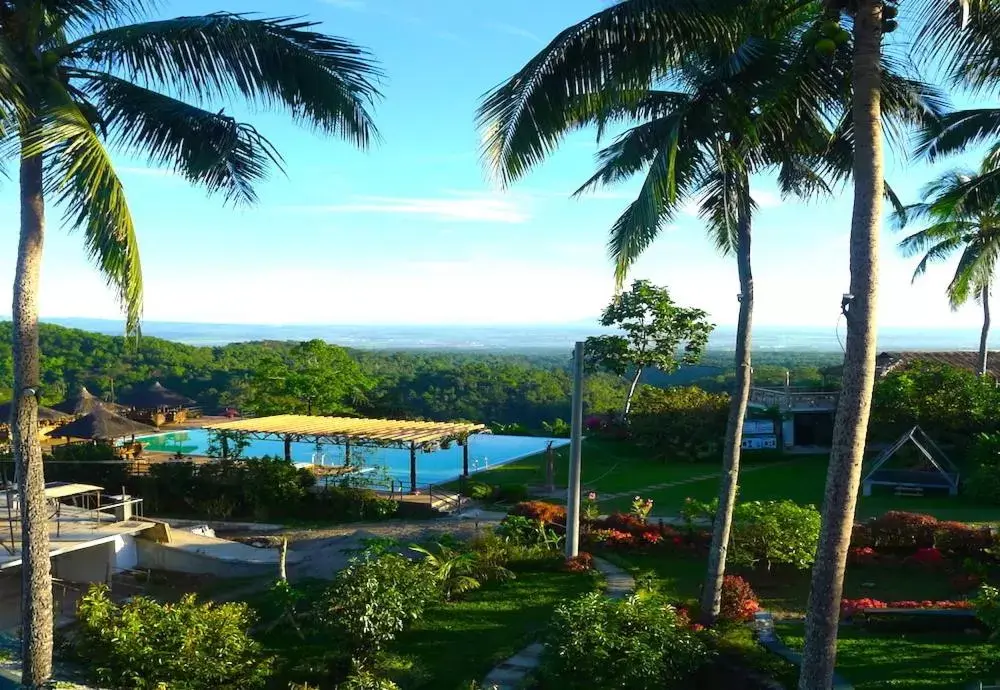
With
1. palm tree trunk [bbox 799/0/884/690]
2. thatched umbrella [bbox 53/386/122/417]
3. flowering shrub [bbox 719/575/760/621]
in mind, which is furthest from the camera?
thatched umbrella [bbox 53/386/122/417]

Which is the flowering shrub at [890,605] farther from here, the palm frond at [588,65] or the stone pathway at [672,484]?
the stone pathway at [672,484]

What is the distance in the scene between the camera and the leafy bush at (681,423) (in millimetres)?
21594

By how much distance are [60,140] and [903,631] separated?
8712 millimetres

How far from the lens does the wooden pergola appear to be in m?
17.0

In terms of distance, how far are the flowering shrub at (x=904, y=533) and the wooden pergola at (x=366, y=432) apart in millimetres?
8688

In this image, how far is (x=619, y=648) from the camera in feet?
21.6

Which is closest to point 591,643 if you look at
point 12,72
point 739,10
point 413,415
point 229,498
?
point 739,10

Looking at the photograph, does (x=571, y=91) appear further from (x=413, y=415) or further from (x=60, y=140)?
(x=413, y=415)

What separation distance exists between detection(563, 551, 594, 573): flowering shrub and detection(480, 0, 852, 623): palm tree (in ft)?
10.1

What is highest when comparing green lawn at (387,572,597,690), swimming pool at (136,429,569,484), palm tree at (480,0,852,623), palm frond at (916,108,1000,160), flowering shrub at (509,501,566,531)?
palm frond at (916,108,1000,160)

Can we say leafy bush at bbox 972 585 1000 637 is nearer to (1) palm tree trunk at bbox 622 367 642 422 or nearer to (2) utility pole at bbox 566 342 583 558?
(2) utility pole at bbox 566 342 583 558

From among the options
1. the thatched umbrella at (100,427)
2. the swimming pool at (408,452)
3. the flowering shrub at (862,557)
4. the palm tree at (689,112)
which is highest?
the palm tree at (689,112)

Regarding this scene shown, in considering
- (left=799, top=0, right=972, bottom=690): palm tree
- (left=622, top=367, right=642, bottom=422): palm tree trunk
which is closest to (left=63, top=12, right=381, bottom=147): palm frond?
(left=799, top=0, right=972, bottom=690): palm tree

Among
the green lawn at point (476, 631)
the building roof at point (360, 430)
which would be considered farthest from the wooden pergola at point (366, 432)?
the green lawn at point (476, 631)
